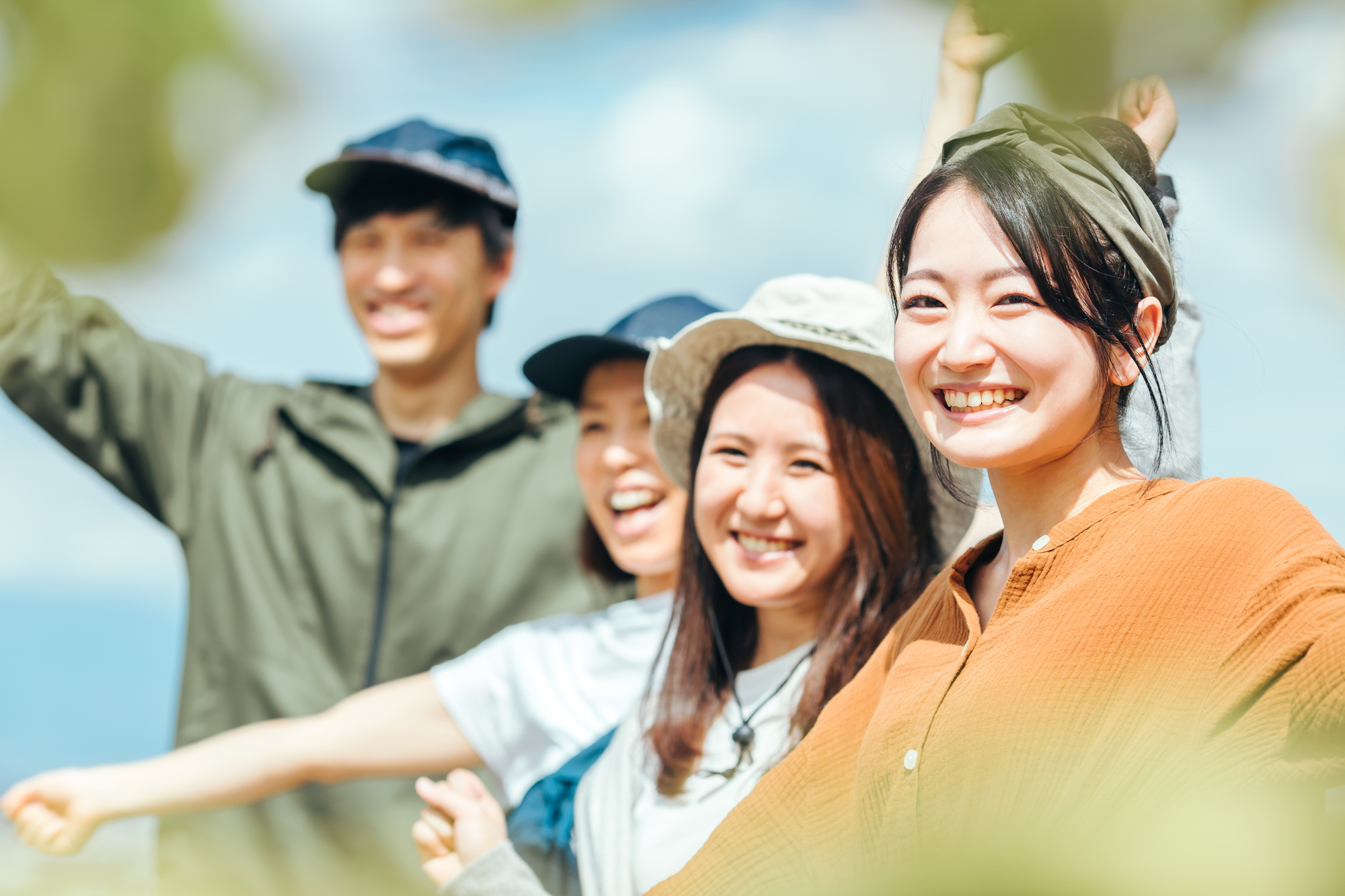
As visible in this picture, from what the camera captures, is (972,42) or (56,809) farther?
(56,809)

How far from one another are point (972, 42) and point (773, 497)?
138cm

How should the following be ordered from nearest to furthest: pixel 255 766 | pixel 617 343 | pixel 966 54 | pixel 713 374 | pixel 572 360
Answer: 1. pixel 966 54
2. pixel 713 374
3. pixel 255 766
4. pixel 617 343
5. pixel 572 360

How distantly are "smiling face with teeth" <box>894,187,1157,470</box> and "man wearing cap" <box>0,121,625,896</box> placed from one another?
172 centimetres

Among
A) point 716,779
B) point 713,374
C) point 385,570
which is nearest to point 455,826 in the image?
point 716,779

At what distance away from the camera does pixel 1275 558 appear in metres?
0.83

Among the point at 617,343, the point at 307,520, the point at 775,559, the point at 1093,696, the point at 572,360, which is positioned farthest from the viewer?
the point at 307,520

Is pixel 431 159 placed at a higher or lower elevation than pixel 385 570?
higher

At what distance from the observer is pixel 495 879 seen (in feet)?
5.20

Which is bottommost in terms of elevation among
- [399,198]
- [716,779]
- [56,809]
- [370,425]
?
[56,809]

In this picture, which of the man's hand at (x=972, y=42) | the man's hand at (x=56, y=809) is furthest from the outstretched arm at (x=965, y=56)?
the man's hand at (x=56, y=809)

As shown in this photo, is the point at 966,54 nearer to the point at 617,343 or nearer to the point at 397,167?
the point at 617,343

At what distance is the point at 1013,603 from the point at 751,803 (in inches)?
15.0

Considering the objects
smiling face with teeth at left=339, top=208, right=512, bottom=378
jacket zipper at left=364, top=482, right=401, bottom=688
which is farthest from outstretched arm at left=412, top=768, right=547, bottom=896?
smiling face with teeth at left=339, top=208, right=512, bottom=378

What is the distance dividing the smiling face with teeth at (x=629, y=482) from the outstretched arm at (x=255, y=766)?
1.51ft
